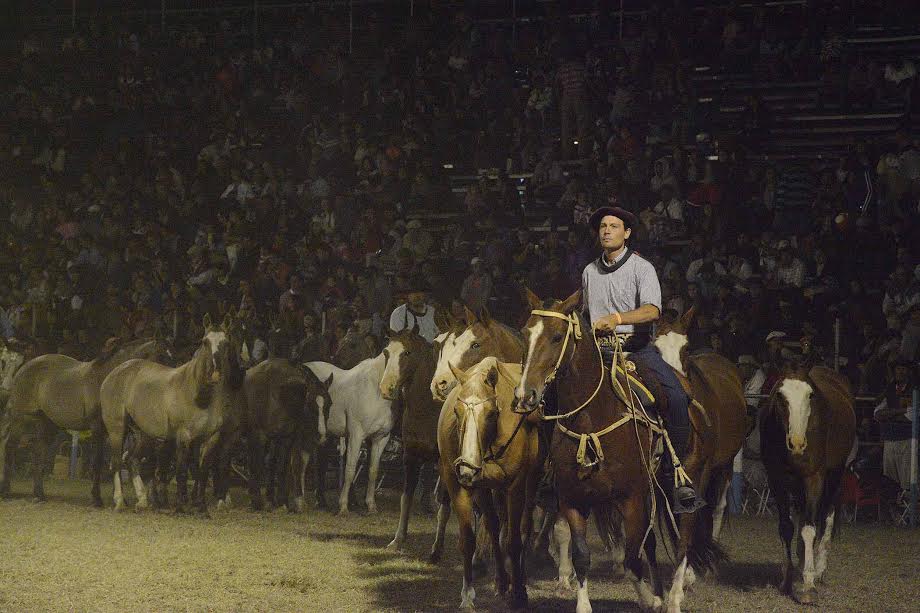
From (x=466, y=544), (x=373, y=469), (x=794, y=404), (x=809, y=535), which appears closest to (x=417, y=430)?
(x=373, y=469)

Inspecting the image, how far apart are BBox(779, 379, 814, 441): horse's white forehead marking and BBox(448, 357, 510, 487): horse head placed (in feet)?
8.43

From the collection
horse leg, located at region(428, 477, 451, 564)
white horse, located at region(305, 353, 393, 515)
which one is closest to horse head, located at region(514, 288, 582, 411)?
horse leg, located at region(428, 477, 451, 564)

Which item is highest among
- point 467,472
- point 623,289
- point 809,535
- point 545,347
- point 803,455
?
point 623,289

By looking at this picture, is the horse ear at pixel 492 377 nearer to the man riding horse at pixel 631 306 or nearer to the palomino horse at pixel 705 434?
the man riding horse at pixel 631 306

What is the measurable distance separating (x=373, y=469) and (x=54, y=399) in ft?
15.3

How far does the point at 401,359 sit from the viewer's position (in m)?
13.6

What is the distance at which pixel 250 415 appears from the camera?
15445mm

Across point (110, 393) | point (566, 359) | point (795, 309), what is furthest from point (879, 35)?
point (566, 359)

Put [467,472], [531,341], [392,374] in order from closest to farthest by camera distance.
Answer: [531,341]
[467,472]
[392,374]

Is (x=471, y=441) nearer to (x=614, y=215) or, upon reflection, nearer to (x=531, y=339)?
(x=531, y=339)

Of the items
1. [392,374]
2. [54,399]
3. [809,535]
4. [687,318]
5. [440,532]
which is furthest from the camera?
[54,399]

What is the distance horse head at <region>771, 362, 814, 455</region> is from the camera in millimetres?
9688

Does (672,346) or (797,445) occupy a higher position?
(672,346)

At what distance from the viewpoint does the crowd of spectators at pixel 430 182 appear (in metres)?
16.6
